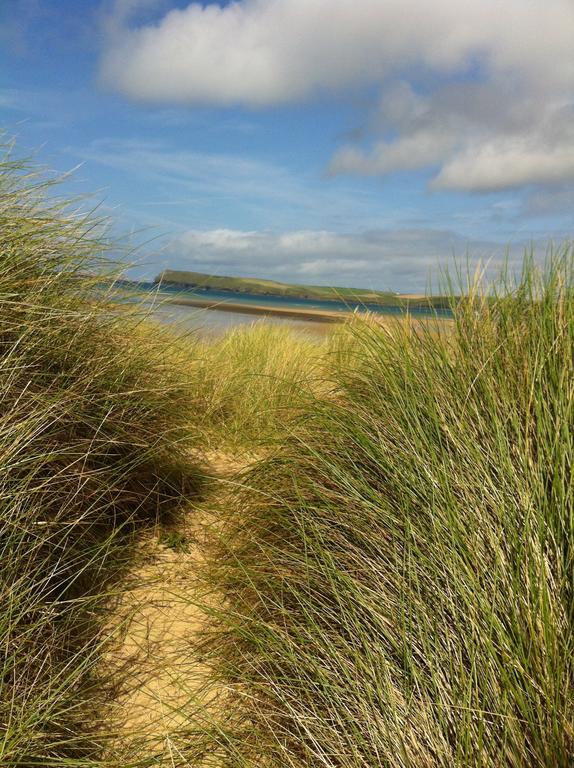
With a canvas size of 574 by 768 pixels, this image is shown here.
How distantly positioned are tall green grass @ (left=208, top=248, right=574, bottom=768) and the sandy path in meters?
0.12

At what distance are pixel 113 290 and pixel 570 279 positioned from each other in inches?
84.3

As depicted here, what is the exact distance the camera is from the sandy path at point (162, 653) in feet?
5.62

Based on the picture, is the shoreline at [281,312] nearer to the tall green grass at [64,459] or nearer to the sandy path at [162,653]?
the tall green grass at [64,459]

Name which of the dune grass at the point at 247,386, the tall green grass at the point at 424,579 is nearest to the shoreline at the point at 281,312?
the dune grass at the point at 247,386

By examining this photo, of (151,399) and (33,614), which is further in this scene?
(151,399)

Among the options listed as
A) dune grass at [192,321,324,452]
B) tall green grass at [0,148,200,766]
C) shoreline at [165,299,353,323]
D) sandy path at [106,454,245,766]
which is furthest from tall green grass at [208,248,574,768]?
shoreline at [165,299,353,323]

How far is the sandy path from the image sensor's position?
1.71 metres

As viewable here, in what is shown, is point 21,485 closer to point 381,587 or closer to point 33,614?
point 33,614

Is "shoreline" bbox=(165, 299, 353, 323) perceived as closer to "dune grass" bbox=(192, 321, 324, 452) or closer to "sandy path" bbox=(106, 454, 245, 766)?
"dune grass" bbox=(192, 321, 324, 452)

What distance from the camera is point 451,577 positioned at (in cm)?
156

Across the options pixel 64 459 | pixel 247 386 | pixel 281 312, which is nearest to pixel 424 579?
pixel 64 459

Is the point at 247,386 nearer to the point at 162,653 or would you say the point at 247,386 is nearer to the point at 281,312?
the point at 162,653

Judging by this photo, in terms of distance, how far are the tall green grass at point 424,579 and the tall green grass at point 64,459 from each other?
490 mm

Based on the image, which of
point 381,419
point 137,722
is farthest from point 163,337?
point 137,722
